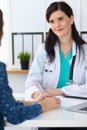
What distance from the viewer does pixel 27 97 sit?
207cm

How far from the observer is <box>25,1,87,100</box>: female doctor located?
2293 mm

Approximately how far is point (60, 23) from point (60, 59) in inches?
11.6

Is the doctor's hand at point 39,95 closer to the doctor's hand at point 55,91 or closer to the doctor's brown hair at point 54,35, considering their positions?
the doctor's hand at point 55,91

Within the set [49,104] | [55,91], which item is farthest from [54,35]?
A: [49,104]

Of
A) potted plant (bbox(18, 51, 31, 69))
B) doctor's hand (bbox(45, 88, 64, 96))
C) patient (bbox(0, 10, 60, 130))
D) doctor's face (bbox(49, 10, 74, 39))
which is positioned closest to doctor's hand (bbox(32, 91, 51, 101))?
doctor's hand (bbox(45, 88, 64, 96))

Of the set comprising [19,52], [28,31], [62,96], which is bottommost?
[62,96]

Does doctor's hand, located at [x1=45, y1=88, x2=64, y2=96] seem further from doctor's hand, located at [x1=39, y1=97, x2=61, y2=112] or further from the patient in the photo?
the patient

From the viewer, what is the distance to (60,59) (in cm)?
235

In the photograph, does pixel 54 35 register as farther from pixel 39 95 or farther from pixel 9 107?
pixel 9 107

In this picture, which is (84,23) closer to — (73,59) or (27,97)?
(73,59)

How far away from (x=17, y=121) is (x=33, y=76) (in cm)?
93

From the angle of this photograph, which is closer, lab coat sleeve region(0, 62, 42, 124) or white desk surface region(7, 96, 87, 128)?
lab coat sleeve region(0, 62, 42, 124)

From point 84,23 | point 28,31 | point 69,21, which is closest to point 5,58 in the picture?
point 28,31

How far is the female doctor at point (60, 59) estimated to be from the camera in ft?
7.52
